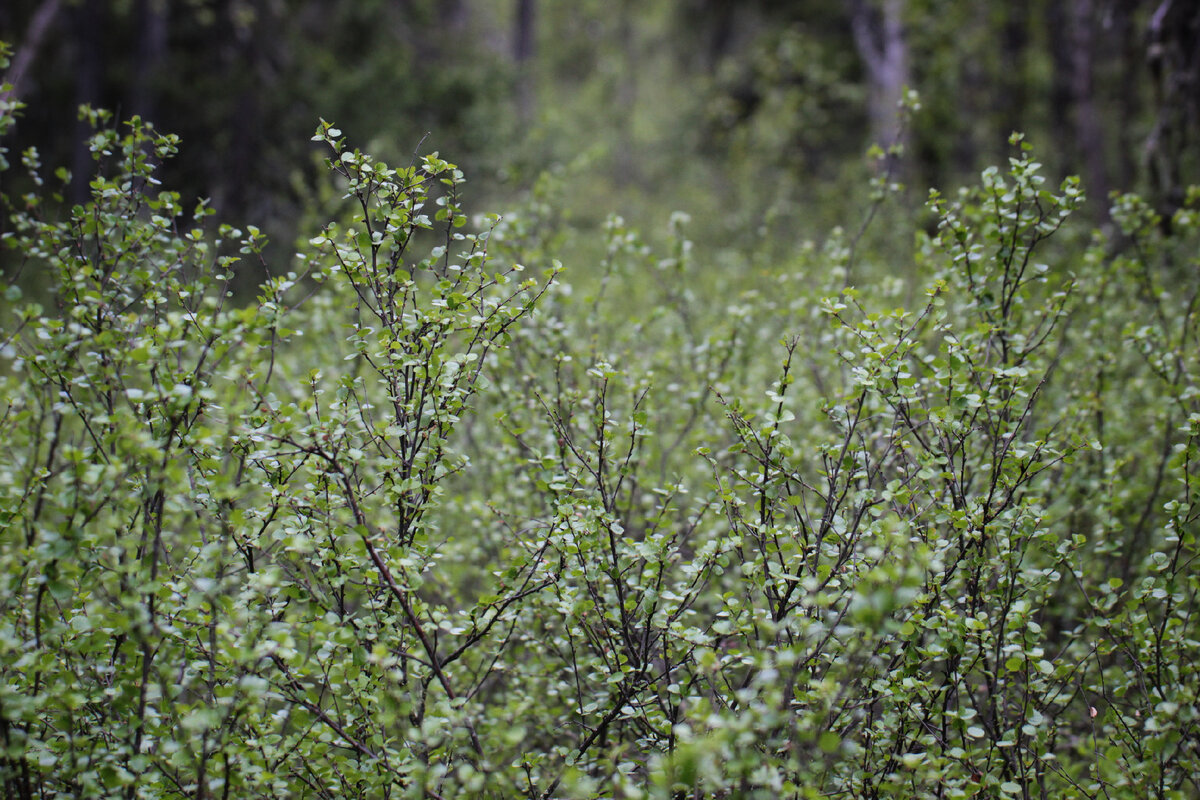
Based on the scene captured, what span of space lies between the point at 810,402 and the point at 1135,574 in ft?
5.75

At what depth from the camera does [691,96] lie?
604 inches

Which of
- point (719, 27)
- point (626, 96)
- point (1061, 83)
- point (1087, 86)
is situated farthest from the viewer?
point (626, 96)

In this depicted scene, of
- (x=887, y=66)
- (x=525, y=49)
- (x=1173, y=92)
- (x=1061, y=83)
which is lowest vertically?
(x=1173, y=92)

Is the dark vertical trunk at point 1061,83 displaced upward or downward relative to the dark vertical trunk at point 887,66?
upward

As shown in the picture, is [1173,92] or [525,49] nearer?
[1173,92]

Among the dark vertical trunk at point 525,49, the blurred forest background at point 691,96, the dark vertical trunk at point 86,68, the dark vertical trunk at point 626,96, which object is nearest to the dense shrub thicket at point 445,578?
the blurred forest background at point 691,96

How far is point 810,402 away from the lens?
4277 mm

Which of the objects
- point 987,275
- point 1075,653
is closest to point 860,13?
point 987,275

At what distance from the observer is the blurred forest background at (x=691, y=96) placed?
875 cm

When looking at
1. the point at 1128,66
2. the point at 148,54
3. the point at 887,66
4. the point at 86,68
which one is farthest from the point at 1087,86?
the point at 86,68

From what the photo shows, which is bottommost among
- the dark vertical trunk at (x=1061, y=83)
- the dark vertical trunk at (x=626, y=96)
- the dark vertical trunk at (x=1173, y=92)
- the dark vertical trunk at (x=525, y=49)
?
the dark vertical trunk at (x=1173, y=92)

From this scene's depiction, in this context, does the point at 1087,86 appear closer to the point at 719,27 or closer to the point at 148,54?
the point at 719,27

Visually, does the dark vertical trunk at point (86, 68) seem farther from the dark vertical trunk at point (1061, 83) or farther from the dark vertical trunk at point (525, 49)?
the dark vertical trunk at point (1061, 83)

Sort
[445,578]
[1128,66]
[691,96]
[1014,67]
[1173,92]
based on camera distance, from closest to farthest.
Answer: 1. [445,578]
2. [1173,92]
3. [1128,66]
4. [1014,67]
5. [691,96]
